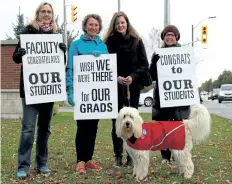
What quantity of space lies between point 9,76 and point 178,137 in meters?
11.0

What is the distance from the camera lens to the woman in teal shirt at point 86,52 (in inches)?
247

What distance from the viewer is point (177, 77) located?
6.77 m

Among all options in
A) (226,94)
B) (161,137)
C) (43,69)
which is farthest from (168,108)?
(226,94)

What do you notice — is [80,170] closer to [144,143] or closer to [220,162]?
[144,143]

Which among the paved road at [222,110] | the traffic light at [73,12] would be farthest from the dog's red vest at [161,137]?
the traffic light at [73,12]

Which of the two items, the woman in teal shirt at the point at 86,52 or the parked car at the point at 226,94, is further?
the parked car at the point at 226,94

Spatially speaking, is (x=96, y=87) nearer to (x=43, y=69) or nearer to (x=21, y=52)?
(x=43, y=69)

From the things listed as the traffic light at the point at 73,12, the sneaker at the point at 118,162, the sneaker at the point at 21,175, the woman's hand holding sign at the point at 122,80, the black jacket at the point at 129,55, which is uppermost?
the traffic light at the point at 73,12

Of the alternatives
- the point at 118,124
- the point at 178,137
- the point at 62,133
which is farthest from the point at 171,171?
the point at 62,133

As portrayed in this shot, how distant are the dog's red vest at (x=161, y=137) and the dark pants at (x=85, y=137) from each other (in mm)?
802

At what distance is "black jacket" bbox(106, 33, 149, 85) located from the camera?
6465 mm

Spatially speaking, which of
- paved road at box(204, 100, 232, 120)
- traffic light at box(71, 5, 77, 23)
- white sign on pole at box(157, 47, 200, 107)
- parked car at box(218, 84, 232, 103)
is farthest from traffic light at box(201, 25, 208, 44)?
white sign on pole at box(157, 47, 200, 107)

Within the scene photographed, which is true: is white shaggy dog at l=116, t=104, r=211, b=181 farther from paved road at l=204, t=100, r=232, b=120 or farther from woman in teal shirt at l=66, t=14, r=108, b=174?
paved road at l=204, t=100, r=232, b=120

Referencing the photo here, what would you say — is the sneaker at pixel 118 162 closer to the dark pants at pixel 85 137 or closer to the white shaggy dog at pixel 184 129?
the dark pants at pixel 85 137
